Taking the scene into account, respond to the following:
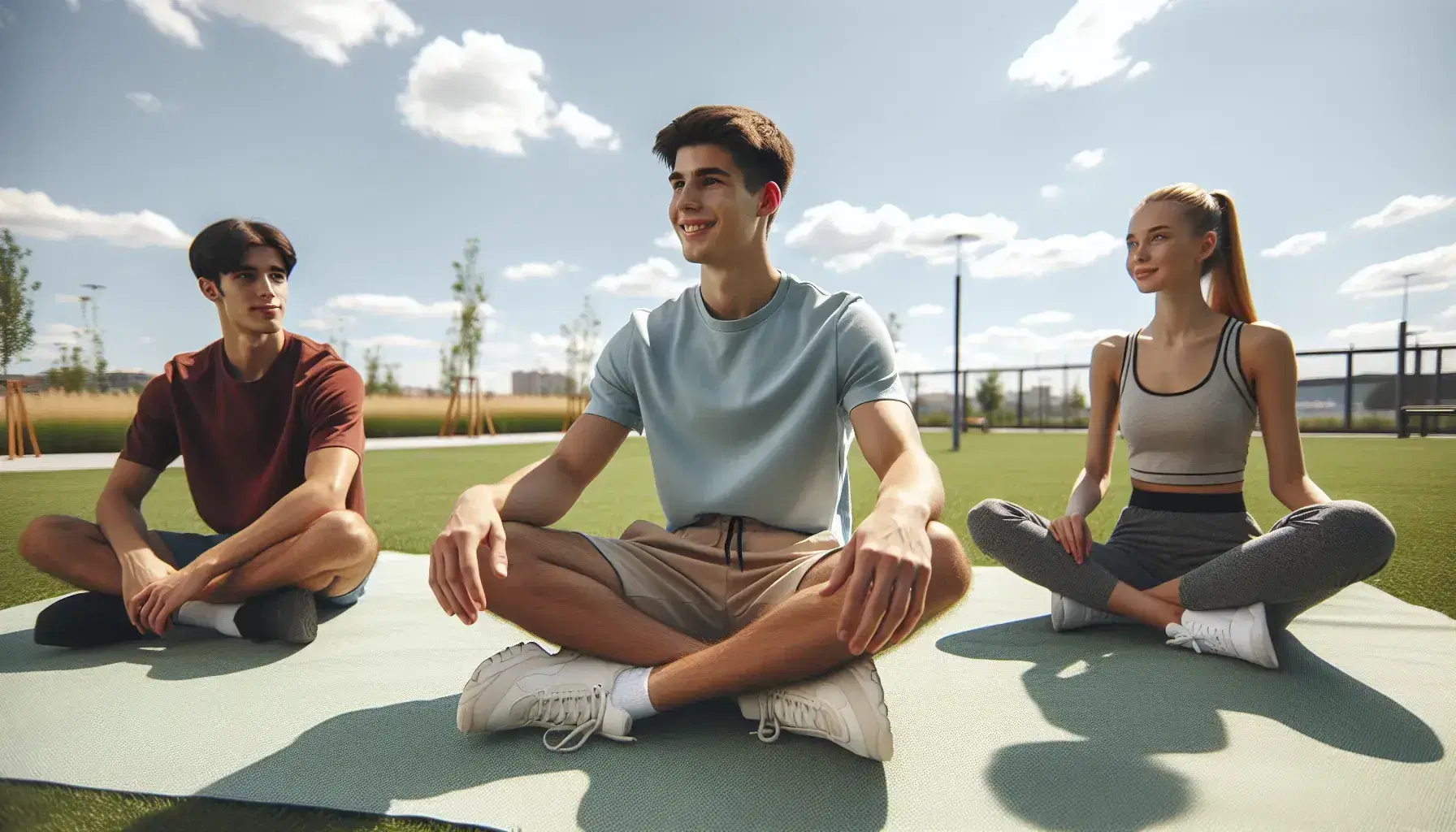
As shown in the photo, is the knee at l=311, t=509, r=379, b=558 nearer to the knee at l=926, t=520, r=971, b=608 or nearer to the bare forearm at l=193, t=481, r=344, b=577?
the bare forearm at l=193, t=481, r=344, b=577

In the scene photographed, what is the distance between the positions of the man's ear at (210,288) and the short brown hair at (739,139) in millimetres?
1669

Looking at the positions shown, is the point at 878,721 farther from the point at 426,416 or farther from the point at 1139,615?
the point at 426,416

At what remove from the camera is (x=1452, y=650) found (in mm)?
2361

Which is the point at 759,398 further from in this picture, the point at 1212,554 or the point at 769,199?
the point at 1212,554

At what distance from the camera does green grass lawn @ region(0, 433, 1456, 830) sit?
1.44 m

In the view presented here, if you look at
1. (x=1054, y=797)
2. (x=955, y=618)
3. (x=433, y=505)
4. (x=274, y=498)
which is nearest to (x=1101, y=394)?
(x=955, y=618)

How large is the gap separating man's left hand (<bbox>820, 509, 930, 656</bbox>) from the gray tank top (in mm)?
1672

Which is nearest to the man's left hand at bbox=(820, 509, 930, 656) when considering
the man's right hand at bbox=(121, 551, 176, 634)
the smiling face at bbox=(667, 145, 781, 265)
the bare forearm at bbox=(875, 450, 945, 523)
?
the bare forearm at bbox=(875, 450, 945, 523)

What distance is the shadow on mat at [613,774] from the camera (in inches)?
55.9

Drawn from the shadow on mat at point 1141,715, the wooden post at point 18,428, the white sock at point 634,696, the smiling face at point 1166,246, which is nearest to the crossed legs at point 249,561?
the white sock at point 634,696

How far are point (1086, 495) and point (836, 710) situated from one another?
1535mm

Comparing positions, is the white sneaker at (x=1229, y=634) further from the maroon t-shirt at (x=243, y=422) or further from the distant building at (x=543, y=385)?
the distant building at (x=543, y=385)

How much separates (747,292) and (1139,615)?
171cm

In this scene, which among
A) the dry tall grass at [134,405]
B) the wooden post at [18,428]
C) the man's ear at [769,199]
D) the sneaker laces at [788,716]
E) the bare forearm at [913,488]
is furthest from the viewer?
the dry tall grass at [134,405]
